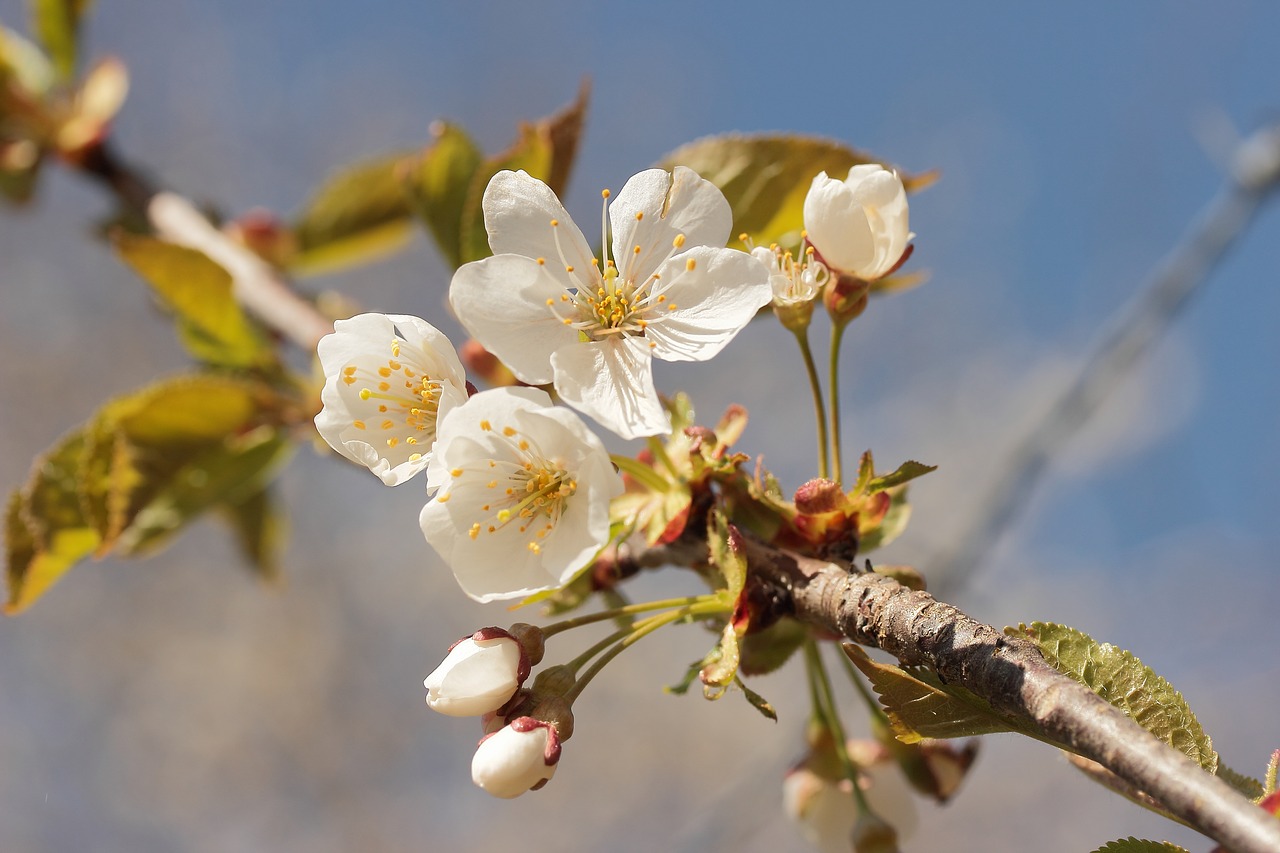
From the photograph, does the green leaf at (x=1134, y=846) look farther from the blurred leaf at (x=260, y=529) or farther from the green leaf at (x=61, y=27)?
the green leaf at (x=61, y=27)

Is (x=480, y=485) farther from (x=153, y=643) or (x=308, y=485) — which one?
(x=153, y=643)

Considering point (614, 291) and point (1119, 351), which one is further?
point (1119, 351)

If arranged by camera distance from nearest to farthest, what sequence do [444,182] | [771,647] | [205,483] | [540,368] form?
[540,368]
[771,647]
[444,182]
[205,483]

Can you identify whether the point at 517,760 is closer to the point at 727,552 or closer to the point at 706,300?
the point at 727,552

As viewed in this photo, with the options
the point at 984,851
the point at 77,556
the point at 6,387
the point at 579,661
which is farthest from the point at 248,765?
the point at 579,661

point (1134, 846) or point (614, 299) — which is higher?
point (614, 299)

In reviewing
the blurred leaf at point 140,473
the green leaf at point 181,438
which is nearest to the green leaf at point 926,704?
the blurred leaf at point 140,473

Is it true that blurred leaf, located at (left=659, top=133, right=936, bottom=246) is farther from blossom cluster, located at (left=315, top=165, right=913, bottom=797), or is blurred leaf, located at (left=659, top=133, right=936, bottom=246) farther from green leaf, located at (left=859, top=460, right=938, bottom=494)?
green leaf, located at (left=859, top=460, right=938, bottom=494)

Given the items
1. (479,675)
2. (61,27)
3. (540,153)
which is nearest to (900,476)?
(479,675)

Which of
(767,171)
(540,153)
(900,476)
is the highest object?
(540,153)
